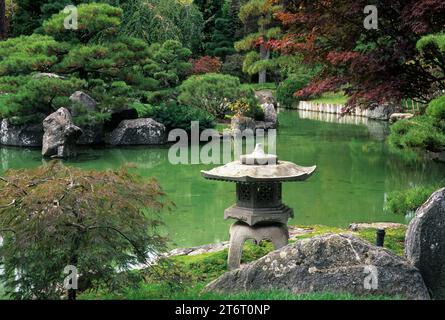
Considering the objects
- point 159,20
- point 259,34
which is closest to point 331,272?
point 159,20

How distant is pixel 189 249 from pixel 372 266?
2863mm

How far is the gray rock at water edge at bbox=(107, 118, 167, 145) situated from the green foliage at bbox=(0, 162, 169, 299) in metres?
10.5

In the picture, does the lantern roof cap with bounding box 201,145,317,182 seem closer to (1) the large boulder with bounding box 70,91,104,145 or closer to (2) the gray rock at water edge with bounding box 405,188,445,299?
(2) the gray rock at water edge with bounding box 405,188,445,299

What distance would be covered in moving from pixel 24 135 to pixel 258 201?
390 inches

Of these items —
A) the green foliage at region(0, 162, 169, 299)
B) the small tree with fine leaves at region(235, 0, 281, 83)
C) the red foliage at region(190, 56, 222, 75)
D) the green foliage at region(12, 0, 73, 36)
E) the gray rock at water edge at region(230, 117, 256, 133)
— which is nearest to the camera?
the green foliage at region(0, 162, 169, 299)

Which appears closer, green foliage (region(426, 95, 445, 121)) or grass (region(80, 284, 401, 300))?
grass (region(80, 284, 401, 300))

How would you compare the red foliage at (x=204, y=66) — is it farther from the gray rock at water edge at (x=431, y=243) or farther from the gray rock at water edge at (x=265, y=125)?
the gray rock at water edge at (x=431, y=243)

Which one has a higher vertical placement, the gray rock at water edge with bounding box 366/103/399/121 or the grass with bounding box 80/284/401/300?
the gray rock at water edge with bounding box 366/103/399/121

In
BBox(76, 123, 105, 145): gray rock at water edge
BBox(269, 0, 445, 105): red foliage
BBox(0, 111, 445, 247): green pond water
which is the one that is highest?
BBox(269, 0, 445, 105): red foliage

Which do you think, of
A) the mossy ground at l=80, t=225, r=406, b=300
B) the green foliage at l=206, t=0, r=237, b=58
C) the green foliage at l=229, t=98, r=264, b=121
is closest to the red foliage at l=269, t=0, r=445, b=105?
the mossy ground at l=80, t=225, r=406, b=300

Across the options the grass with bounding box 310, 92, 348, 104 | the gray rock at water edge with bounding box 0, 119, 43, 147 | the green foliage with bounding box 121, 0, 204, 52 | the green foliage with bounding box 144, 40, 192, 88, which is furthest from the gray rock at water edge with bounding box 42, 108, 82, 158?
the grass with bounding box 310, 92, 348, 104

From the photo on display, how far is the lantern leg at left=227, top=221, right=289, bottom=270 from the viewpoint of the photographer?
5203 mm

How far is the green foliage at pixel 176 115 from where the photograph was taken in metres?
14.8

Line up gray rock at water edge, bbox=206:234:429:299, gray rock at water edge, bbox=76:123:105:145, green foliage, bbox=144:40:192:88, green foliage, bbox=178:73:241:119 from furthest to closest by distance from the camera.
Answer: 1. green foliage, bbox=144:40:192:88
2. green foliage, bbox=178:73:241:119
3. gray rock at water edge, bbox=76:123:105:145
4. gray rock at water edge, bbox=206:234:429:299
